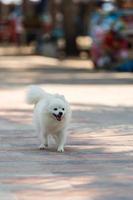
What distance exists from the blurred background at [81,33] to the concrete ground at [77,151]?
541 centimetres

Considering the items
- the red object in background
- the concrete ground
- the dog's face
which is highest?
the dog's face

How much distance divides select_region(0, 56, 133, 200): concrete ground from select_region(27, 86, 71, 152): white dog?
220 millimetres

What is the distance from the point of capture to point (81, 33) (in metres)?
42.3

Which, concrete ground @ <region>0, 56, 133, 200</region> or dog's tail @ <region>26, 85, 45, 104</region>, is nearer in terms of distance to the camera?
concrete ground @ <region>0, 56, 133, 200</region>

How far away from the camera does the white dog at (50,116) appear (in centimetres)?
1055

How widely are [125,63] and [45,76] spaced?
3.31 metres

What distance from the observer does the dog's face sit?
413 inches

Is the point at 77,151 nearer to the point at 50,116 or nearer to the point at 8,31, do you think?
the point at 50,116

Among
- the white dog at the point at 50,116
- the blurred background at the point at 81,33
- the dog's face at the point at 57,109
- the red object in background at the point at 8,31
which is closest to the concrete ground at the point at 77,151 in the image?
the white dog at the point at 50,116

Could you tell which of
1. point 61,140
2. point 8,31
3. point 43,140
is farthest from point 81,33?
point 61,140

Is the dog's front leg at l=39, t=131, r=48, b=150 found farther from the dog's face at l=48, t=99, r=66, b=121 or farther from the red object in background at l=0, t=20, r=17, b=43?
the red object in background at l=0, t=20, r=17, b=43

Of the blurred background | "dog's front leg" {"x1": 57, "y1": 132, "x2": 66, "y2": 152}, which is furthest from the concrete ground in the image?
the blurred background

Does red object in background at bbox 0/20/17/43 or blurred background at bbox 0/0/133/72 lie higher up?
blurred background at bbox 0/0/133/72

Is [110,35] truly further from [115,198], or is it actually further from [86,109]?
[115,198]
